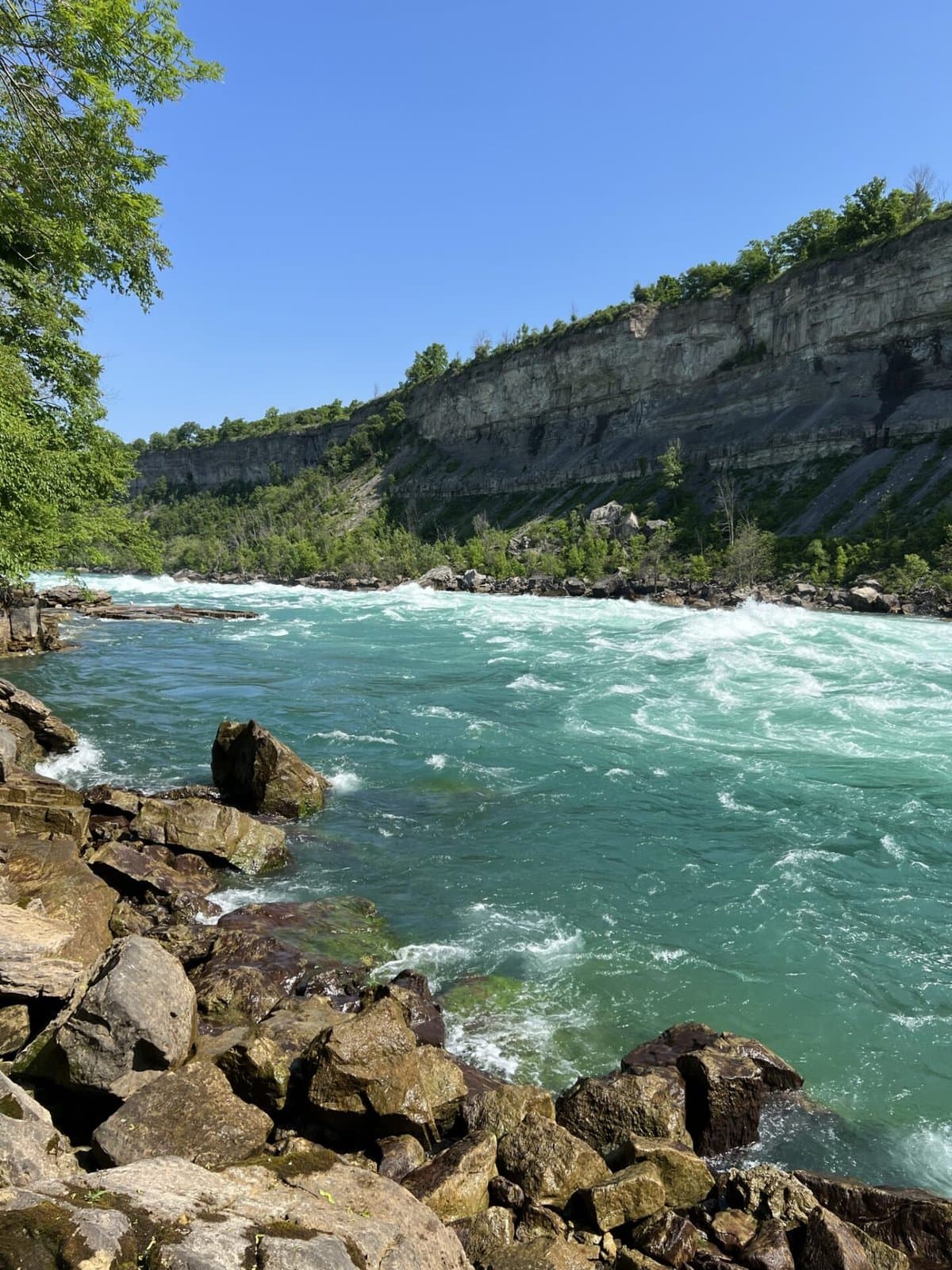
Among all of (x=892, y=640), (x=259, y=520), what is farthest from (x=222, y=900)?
(x=259, y=520)

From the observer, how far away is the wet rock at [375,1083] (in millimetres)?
5180

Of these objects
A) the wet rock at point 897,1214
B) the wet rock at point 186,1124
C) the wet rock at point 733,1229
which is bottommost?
the wet rock at point 897,1214

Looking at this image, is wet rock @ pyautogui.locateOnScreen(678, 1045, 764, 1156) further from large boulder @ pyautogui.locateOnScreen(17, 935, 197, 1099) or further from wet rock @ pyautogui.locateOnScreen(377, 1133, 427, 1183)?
large boulder @ pyautogui.locateOnScreen(17, 935, 197, 1099)

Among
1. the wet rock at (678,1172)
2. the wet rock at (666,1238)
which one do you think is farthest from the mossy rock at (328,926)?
the wet rock at (666,1238)

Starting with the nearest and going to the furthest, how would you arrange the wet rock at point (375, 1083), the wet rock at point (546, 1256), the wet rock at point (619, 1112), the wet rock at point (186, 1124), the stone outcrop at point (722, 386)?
1. the wet rock at point (546, 1256)
2. the wet rock at point (186, 1124)
3. the wet rock at point (375, 1083)
4. the wet rock at point (619, 1112)
5. the stone outcrop at point (722, 386)

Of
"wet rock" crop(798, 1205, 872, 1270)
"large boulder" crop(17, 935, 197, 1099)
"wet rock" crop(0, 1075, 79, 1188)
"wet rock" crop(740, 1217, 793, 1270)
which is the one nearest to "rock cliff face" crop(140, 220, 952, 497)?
"wet rock" crop(798, 1205, 872, 1270)

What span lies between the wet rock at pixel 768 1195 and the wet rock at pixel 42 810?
8294mm

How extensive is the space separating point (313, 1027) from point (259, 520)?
13714 centimetres

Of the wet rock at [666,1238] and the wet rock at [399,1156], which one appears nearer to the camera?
the wet rock at [666,1238]

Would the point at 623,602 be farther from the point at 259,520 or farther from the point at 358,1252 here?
the point at 259,520

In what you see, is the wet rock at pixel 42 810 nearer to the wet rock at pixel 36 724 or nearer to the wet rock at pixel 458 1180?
the wet rock at pixel 36 724

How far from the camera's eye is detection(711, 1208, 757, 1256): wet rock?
4406 millimetres

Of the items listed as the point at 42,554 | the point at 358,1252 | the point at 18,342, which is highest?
the point at 18,342

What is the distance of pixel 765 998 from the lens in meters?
7.75
